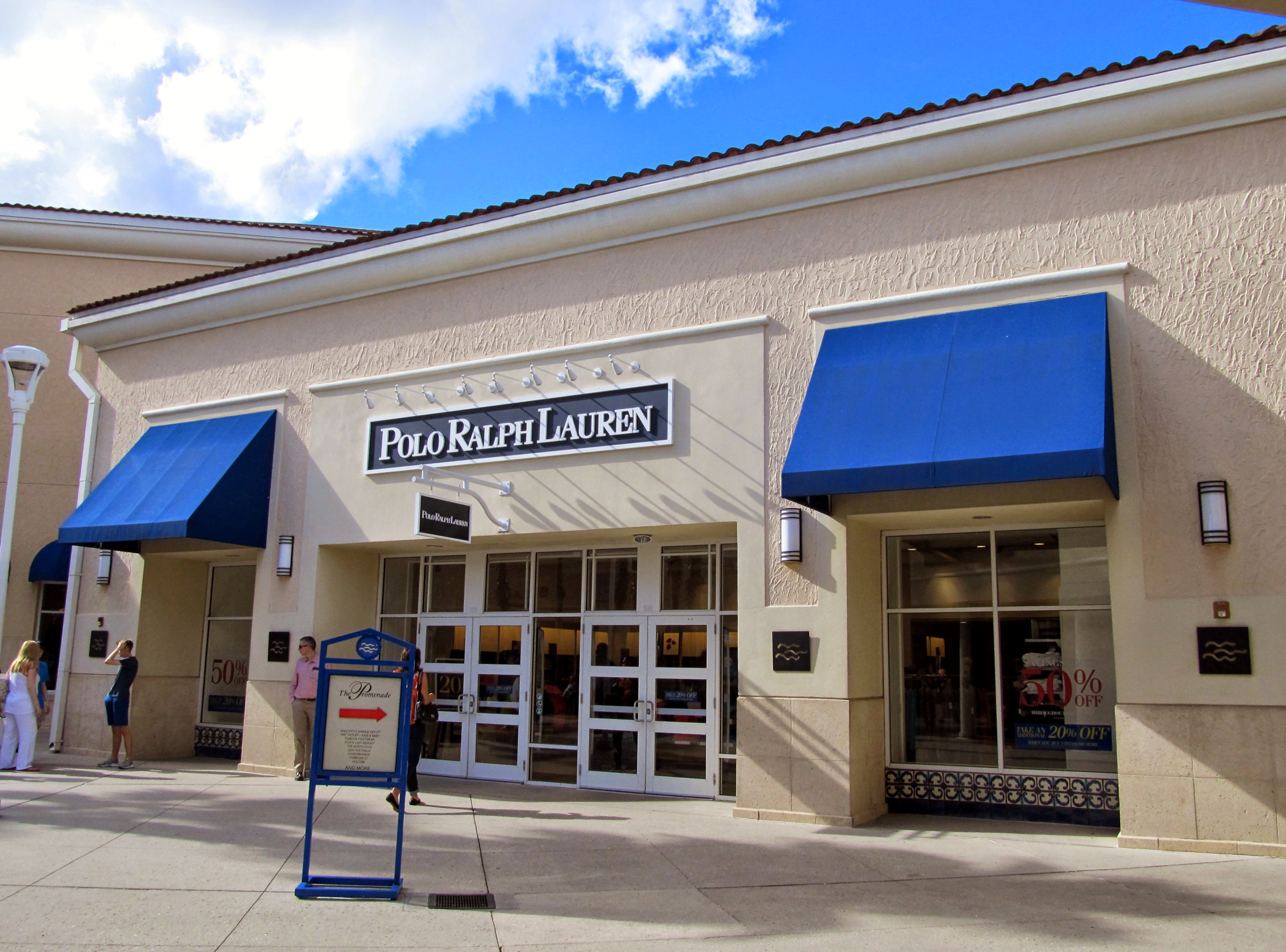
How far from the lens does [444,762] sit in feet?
47.3

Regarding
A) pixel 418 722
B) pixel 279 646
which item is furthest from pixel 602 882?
pixel 279 646

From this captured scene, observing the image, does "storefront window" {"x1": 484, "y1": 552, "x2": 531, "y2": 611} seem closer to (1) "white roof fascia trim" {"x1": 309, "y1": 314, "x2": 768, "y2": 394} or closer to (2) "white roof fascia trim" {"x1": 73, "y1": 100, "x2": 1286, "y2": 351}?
(1) "white roof fascia trim" {"x1": 309, "y1": 314, "x2": 768, "y2": 394}

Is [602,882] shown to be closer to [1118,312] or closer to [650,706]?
[650,706]

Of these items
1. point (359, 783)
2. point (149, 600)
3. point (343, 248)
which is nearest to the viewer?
point (359, 783)

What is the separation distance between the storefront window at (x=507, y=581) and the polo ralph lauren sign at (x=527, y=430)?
1.60 m

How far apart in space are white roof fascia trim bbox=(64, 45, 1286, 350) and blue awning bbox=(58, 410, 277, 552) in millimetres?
1958

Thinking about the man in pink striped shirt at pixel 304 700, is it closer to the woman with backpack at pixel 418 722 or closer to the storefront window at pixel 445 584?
the storefront window at pixel 445 584

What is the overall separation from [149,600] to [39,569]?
19.2ft

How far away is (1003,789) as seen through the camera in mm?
10797

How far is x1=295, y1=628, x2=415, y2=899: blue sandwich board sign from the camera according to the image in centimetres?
754

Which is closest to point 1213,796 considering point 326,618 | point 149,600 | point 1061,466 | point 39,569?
point 1061,466

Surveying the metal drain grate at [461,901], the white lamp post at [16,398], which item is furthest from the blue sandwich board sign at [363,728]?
the white lamp post at [16,398]

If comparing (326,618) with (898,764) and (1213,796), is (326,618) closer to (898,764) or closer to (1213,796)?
(898,764)

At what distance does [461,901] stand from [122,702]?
9.40m
